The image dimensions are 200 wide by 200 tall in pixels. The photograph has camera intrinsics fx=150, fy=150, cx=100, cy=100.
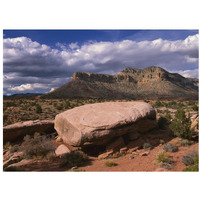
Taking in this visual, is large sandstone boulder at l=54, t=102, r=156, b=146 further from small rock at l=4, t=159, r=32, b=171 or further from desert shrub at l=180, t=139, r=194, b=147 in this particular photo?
small rock at l=4, t=159, r=32, b=171

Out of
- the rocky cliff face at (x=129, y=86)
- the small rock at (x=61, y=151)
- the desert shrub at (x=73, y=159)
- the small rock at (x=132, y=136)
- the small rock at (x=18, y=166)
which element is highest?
the rocky cliff face at (x=129, y=86)

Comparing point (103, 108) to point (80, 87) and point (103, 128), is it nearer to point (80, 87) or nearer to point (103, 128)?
point (103, 128)

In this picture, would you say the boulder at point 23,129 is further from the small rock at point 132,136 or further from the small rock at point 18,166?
the small rock at point 132,136

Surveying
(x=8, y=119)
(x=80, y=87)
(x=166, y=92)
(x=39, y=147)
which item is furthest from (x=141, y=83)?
(x=39, y=147)

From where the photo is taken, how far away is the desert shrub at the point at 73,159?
6677 mm

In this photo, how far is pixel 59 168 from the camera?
6520 mm

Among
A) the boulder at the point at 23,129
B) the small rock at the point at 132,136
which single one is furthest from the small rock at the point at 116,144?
the boulder at the point at 23,129

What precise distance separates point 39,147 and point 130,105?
18.8 ft

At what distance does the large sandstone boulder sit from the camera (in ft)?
24.2

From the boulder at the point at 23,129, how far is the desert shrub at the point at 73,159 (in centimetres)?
508

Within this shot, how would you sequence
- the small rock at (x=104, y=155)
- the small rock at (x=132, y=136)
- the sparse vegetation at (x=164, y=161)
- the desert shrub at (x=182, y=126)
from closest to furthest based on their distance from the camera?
the sparse vegetation at (x=164, y=161)
the small rock at (x=104, y=155)
the desert shrub at (x=182, y=126)
the small rock at (x=132, y=136)

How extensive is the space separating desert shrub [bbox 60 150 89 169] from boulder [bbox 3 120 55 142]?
5076 millimetres

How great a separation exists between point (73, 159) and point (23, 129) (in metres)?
5.81

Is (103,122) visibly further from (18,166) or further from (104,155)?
(18,166)
